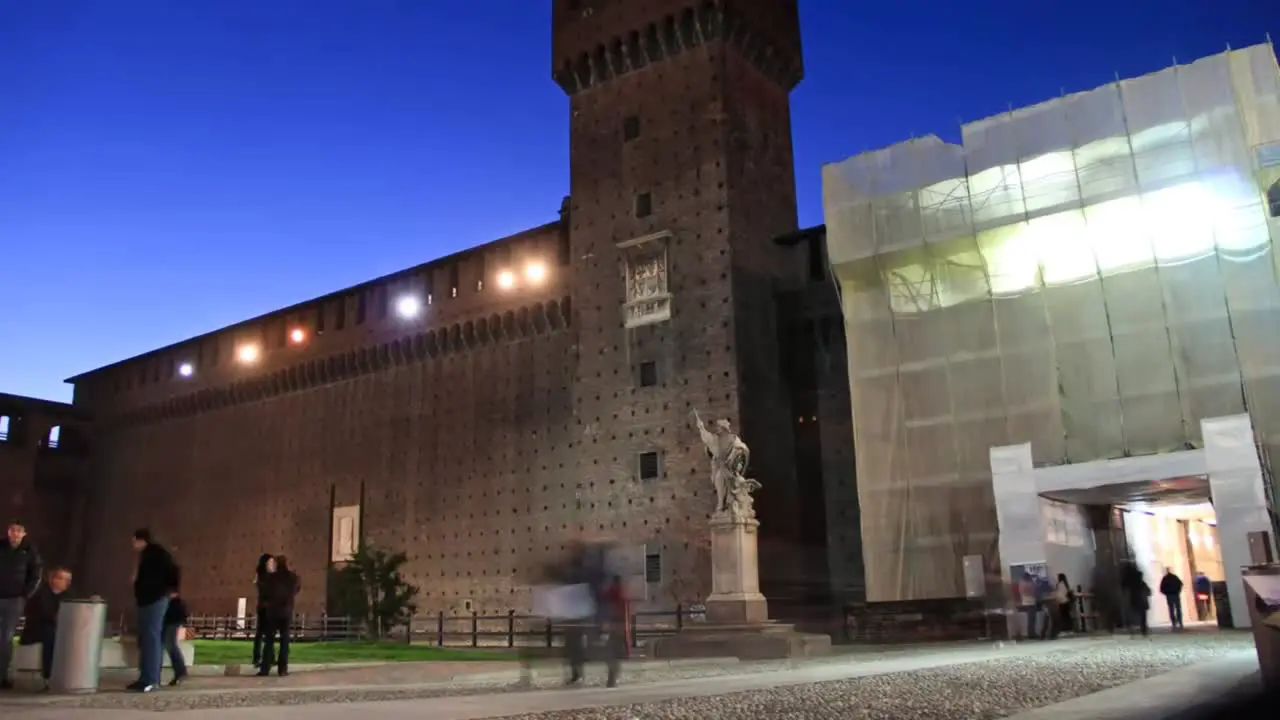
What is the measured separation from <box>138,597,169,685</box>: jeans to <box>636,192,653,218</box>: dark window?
16674mm

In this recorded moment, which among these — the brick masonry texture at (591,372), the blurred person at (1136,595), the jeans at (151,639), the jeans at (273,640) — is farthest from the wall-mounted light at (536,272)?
the jeans at (151,639)

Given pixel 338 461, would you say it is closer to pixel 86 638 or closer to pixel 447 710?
pixel 86 638

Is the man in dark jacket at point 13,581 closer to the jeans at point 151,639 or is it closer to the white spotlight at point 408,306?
the jeans at point 151,639

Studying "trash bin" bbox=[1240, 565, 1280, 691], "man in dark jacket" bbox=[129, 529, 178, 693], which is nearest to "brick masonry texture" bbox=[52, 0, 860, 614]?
"man in dark jacket" bbox=[129, 529, 178, 693]

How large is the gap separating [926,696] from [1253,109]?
14006 millimetres

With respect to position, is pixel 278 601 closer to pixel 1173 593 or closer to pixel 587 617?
pixel 587 617

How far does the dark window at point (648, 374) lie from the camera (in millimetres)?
21475

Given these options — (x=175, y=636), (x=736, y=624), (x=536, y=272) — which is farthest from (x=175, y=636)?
(x=536, y=272)

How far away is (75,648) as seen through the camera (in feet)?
21.9

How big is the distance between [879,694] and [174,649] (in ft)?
18.2

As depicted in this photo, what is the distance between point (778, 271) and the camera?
22.3m

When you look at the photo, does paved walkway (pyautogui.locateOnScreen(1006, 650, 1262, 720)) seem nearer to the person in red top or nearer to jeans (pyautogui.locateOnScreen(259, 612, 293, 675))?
the person in red top

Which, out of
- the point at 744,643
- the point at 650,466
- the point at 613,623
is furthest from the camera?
the point at 650,466

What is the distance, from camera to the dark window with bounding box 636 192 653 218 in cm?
2248
